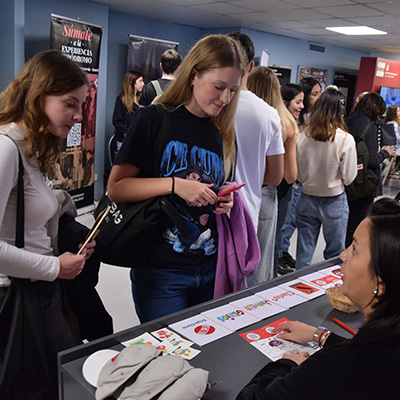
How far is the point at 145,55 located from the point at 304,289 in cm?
581

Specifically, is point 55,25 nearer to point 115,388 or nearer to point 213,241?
point 213,241

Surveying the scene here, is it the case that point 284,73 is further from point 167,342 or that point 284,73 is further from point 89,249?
point 167,342

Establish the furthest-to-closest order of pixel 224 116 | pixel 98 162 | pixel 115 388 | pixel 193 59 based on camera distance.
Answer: pixel 98 162 → pixel 224 116 → pixel 193 59 → pixel 115 388

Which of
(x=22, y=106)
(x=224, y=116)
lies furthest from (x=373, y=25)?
(x=22, y=106)

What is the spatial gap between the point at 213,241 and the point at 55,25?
393cm

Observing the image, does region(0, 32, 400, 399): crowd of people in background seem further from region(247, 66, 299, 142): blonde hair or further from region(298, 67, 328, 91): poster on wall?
region(298, 67, 328, 91): poster on wall

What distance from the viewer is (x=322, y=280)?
1860 mm

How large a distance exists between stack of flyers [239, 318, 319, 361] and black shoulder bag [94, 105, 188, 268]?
1.34ft

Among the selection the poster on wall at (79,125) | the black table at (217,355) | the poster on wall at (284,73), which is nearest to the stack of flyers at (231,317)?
the black table at (217,355)

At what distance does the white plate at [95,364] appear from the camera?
111cm

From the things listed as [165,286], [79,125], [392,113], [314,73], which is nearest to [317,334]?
[165,286]

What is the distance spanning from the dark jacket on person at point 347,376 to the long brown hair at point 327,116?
2.44 m

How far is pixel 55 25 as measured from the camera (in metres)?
4.70

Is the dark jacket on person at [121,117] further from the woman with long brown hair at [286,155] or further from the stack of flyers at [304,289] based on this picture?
the stack of flyers at [304,289]
